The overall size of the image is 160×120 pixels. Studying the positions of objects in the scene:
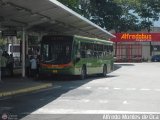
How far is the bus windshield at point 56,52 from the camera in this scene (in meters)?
31.1

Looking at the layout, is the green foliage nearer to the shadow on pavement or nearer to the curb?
the curb

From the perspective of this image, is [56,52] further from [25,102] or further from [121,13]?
[121,13]

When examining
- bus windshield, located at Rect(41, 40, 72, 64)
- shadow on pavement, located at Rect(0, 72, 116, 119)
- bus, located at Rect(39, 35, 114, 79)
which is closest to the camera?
shadow on pavement, located at Rect(0, 72, 116, 119)

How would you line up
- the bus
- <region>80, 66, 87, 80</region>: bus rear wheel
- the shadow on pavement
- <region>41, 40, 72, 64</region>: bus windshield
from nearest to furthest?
the shadow on pavement < the bus < <region>41, 40, 72, 64</region>: bus windshield < <region>80, 66, 87, 80</region>: bus rear wheel

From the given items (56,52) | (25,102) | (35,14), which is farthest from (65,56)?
(25,102)

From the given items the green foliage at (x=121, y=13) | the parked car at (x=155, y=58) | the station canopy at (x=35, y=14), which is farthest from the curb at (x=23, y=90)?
the parked car at (x=155, y=58)

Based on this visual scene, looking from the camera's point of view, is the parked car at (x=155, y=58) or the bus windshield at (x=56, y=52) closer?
the bus windshield at (x=56, y=52)

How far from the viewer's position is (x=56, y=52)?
31.4 metres

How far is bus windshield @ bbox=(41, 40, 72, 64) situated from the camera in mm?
31078

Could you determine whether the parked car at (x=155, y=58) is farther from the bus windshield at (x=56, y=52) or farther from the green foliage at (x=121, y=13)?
the bus windshield at (x=56, y=52)

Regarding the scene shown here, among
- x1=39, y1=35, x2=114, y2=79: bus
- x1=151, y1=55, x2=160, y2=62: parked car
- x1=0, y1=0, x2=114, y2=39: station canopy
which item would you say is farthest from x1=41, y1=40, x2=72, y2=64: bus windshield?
x1=151, y1=55, x2=160, y2=62: parked car

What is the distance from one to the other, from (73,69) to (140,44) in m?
54.1

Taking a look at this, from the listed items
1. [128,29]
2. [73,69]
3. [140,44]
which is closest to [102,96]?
[73,69]

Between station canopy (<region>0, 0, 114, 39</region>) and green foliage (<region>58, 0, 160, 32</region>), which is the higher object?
green foliage (<region>58, 0, 160, 32</region>)
